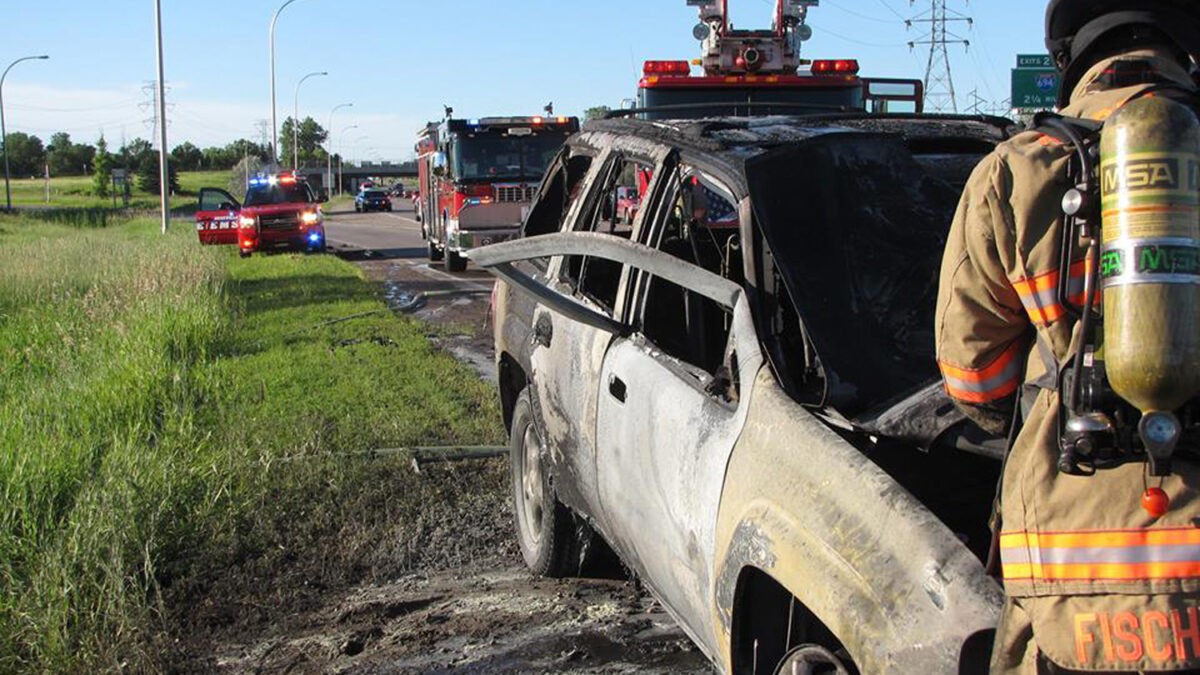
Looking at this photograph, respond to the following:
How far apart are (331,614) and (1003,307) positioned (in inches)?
142

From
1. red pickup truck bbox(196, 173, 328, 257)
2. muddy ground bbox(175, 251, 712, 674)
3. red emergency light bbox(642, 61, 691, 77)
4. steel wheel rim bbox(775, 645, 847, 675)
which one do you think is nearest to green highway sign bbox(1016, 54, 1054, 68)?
red emergency light bbox(642, 61, 691, 77)

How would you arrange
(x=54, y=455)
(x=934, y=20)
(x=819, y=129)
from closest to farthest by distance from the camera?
(x=819, y=129) < (x=54, y=455) < (x=934, y=20)

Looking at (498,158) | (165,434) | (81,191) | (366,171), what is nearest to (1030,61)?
(498,158)

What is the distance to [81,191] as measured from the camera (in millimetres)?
105500

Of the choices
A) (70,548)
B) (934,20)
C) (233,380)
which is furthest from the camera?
(934,20)

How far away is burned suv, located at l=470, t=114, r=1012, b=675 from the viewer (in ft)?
8.38

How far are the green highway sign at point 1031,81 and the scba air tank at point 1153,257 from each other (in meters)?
22.8

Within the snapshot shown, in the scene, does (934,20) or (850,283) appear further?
(934,20)

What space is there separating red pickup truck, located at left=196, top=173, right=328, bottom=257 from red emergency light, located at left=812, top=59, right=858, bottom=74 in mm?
16023

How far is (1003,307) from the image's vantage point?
2.13 meters

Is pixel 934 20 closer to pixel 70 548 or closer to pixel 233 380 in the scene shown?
pixel 233 380

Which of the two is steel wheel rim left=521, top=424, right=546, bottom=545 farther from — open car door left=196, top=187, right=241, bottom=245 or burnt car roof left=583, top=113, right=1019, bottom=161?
open car door left=196, top=187, right=241, bottom=245

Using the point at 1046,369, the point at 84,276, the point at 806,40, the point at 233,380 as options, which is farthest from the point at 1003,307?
the point at 84,276

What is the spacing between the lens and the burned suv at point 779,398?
255cm
